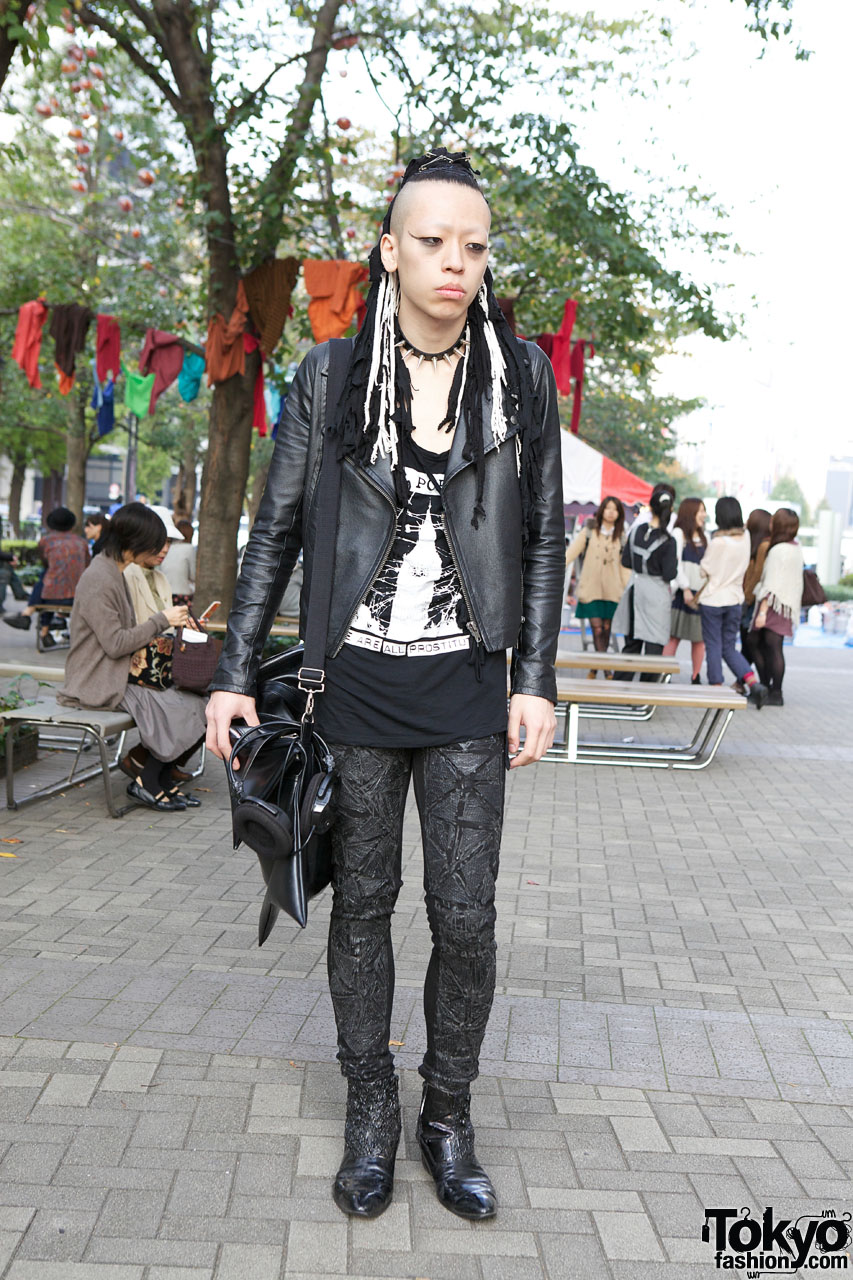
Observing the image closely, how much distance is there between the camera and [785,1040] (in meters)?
3.84

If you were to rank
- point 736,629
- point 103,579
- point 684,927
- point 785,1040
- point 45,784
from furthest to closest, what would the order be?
1. point 736,629
2. point 45,784
3. point 103,579
4. point 684,927
5. point 785,1040

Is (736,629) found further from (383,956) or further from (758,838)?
(383,956)

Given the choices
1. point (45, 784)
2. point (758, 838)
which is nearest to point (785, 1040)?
point (758, 838)

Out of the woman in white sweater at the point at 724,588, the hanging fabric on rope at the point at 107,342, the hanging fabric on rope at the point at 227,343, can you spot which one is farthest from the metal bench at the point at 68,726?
the hanging fabric on rope at the point at 107,342

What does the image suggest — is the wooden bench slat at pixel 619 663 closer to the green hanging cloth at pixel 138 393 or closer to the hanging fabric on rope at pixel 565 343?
the hanging fabric on rope at pixel 565 343

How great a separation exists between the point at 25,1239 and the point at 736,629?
397 inches

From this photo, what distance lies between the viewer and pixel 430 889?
2.77m

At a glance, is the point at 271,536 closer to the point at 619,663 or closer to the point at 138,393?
the point at 619,663

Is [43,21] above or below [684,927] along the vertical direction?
above

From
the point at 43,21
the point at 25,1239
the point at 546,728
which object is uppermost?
the point at 43,21

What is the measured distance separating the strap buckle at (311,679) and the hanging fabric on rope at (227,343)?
9.66m

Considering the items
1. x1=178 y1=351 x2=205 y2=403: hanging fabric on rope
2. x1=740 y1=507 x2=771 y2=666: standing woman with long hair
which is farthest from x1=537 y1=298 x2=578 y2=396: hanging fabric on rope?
x1=178 y1=351 x2=205 y2=403: hanging fabric on rope

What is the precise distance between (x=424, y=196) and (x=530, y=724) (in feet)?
3.67

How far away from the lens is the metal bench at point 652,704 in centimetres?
810
